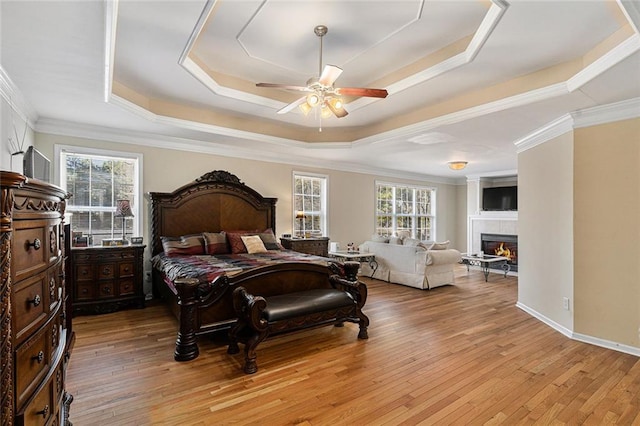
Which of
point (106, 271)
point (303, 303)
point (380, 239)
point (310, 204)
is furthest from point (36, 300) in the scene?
point (380, 239)

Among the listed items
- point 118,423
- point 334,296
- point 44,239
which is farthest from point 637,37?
point 118,423

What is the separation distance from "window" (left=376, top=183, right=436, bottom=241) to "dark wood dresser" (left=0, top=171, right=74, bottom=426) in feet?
23.6

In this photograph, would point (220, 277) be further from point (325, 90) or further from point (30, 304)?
point (325, 90)

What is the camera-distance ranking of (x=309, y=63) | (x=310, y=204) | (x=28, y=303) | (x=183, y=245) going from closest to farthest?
(x=28, y=303) < (x=309, y=63) < (x=183, y=245) < (x=310, y=204)

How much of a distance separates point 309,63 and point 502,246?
720 cm

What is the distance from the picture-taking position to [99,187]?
4758mm

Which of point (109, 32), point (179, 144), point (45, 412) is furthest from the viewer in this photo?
point (179, 144)

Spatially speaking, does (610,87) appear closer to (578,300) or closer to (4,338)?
(578,300)

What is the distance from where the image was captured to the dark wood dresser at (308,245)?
5.93 metres

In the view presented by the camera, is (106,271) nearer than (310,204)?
Yes

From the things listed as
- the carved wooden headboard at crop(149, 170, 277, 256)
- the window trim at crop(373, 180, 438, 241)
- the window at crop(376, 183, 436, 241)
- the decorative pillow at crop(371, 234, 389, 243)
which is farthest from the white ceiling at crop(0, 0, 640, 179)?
the window at crop(376, 183, 436, 241)

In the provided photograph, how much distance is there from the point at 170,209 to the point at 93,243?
45.2 inches

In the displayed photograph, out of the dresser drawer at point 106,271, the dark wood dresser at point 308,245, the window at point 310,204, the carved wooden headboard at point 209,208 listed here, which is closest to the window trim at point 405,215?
the window at point 310,204

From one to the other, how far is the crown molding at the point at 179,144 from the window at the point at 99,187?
223 mm
